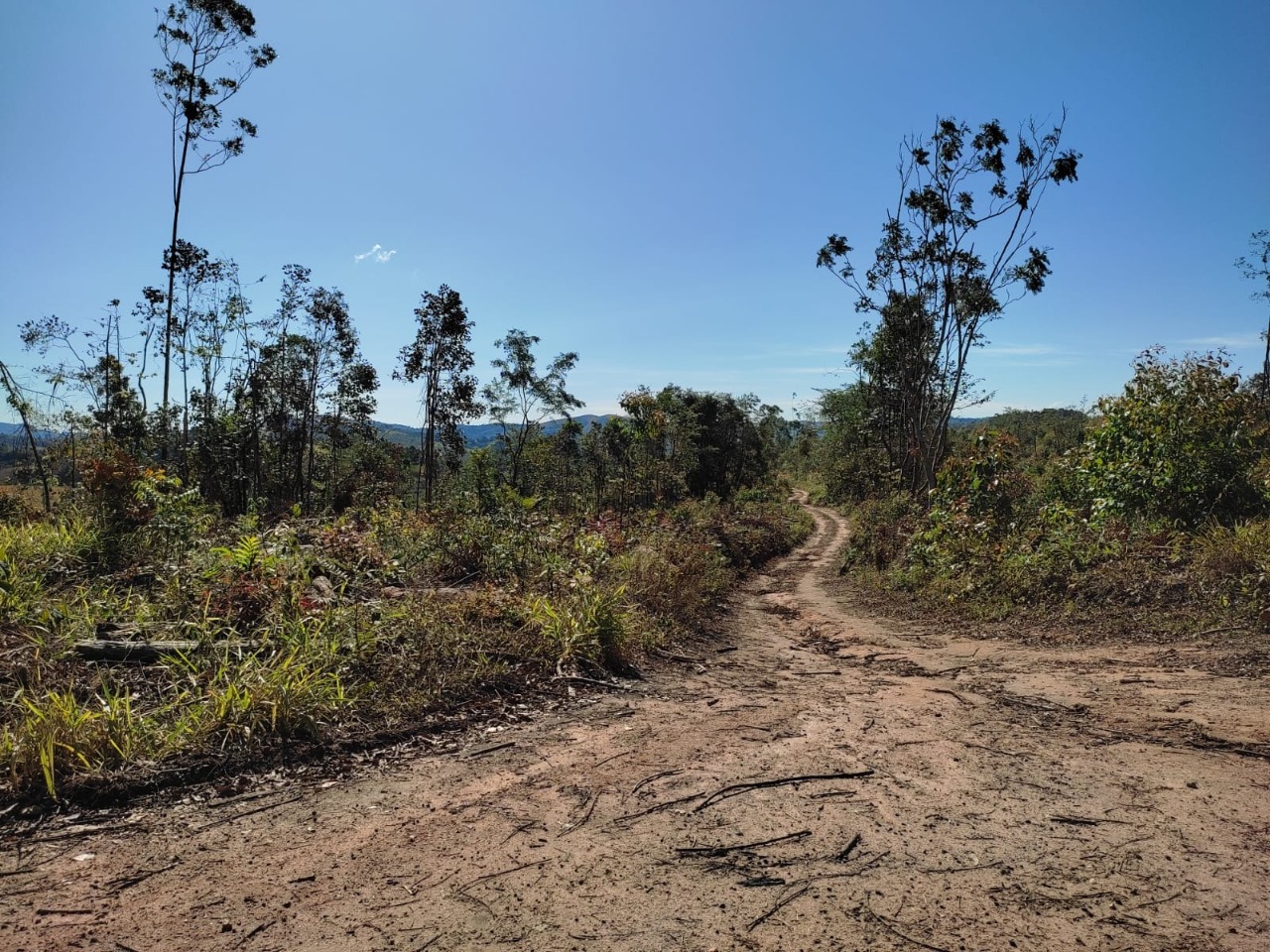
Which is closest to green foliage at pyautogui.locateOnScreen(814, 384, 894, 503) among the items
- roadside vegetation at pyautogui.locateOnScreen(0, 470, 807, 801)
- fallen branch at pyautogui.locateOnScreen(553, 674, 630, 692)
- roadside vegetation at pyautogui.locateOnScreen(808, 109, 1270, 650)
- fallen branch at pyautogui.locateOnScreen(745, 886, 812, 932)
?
roadside vegetation at pyautogui.locateOnScreen(808, 109, 1270, 650)

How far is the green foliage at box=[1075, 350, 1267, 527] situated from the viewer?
861 centimetres

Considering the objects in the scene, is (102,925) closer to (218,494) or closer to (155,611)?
(155,611)

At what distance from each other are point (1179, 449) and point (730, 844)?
9.57 metres

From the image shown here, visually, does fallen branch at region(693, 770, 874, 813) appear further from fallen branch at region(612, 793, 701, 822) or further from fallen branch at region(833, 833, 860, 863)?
fallen branch at region(833, 833, 860, 863)

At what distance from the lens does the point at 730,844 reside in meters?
2.80

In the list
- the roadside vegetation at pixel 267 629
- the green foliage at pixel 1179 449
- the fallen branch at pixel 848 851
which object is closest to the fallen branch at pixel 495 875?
the fallen branch at pixel 848 851

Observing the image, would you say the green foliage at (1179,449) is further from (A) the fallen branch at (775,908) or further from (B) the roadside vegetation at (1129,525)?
(A) the fallen branch at (775,908)

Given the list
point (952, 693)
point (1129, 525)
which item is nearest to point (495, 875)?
point (952, 693)

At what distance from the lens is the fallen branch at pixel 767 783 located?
321 cm

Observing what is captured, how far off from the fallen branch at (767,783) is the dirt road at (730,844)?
2 centimetres

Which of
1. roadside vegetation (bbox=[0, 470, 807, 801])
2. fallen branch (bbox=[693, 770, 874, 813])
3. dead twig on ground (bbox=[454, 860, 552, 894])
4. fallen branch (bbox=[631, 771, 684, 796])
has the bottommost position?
fallen branch (bbox=[631, 771, 684, 796])

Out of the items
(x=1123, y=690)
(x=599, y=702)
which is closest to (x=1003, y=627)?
(x=1123, y=690)

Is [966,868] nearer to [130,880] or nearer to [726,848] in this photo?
[726,848]

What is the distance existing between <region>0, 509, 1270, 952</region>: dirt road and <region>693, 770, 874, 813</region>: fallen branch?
0.02 meters
